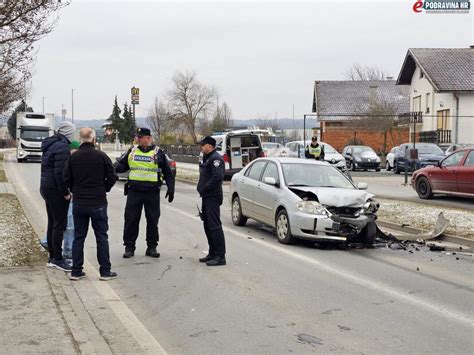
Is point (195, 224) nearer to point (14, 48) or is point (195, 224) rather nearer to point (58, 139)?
point (58, 139)

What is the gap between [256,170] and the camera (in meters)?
11.7

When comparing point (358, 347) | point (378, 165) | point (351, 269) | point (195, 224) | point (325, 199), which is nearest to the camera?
point (358, 347)

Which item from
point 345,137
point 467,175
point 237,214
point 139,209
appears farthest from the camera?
point 345,137

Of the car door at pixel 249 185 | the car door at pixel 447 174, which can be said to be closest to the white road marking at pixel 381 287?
the car door at pixel 249 185

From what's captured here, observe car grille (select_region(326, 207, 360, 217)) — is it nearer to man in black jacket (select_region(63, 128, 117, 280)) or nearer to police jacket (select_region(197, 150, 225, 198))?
police jacket (select_region(197, 150, 225, 198))

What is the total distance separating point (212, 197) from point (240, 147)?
52.6 feet

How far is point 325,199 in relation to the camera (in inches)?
380

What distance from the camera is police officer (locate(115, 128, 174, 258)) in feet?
27.3

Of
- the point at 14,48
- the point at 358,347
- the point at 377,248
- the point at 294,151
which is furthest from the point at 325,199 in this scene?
the point at 294,151

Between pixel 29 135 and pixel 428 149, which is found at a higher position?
pixel 29 135

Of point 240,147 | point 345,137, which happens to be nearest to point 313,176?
point 240,147

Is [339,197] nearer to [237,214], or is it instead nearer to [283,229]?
[283,229]

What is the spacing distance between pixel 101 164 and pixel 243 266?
8.07 ft

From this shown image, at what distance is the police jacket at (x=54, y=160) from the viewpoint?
7.29m
